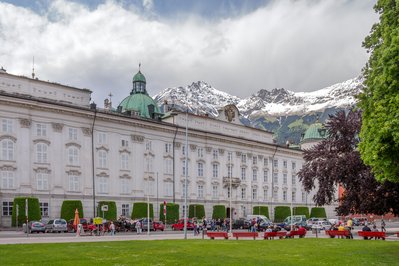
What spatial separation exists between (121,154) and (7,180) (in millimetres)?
17324

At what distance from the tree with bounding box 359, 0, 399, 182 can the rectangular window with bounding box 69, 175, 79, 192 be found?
46723 millimetres

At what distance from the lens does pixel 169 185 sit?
75.8 m

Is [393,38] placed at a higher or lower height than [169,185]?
higher

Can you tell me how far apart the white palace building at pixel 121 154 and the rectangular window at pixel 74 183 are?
132 mm

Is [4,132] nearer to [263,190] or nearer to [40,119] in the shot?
[40,119]

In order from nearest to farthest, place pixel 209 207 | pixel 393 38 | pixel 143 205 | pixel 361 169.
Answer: pixel 393 38, pixel 361 169, pixel 143 205, pixel 209 207

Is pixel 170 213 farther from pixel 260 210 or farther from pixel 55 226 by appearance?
pixel 260 210

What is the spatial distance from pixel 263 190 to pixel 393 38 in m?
72.9

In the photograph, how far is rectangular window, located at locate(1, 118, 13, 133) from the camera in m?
58.6

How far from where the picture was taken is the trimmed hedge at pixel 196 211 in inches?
3039

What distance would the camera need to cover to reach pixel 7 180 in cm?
5794

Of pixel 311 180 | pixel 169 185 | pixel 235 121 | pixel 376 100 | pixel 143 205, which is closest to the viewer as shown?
pixel 376 100

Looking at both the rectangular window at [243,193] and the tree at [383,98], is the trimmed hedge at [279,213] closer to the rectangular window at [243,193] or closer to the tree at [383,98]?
the rectangular window at [243,193]

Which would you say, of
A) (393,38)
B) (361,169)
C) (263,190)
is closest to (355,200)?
(361,169)
